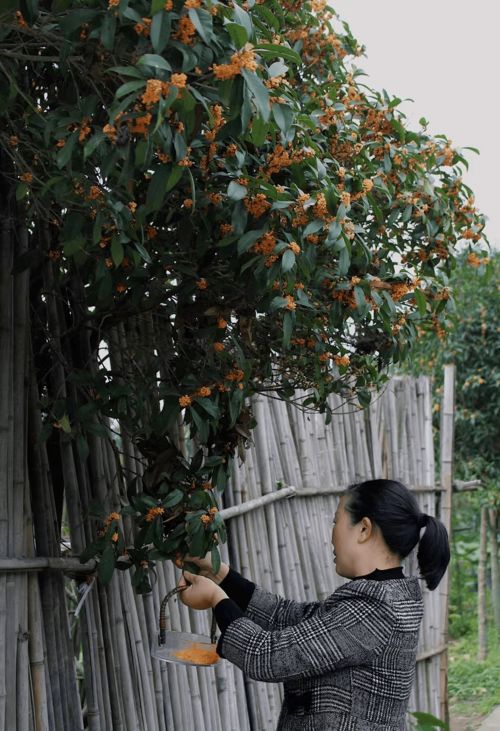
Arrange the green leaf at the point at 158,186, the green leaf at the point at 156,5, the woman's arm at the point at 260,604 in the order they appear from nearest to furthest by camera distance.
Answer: the green leaf at the point at 156,5, the green leaf at the point at 158,186, the woman's arm at the point at 260,604

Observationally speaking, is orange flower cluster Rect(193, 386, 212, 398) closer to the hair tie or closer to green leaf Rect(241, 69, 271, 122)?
the hair tie

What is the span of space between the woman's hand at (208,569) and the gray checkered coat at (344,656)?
22cm

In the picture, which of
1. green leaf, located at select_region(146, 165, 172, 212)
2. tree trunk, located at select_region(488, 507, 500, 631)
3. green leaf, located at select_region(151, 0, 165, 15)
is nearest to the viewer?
green leaf, located at select_region(151, 0, 165, 15)

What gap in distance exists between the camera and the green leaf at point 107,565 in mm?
2297

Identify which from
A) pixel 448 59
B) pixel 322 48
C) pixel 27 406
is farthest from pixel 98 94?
pixel 448 59

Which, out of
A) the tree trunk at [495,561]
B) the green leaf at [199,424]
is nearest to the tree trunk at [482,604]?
the tree trunk at [495,561]

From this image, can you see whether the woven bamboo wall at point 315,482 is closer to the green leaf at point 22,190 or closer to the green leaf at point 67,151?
the green leaf at point 22,190

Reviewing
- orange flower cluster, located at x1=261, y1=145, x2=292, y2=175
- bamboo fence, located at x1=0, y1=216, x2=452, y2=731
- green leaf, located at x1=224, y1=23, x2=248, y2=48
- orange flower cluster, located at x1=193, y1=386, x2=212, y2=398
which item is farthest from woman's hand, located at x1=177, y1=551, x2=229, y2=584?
green leaf, located at x1=224, y1=23, x2=248, y2=48

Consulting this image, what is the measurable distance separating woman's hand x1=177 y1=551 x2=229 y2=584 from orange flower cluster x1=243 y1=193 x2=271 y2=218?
33.6 inches

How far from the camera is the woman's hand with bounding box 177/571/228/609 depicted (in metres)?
2.37

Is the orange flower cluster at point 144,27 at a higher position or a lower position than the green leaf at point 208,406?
higher

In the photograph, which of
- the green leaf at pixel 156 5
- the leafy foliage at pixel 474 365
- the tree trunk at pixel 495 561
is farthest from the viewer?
the tree trunk at pixel 495 561

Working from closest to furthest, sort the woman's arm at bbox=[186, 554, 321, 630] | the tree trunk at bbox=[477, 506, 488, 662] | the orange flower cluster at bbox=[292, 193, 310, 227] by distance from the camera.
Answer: the orange flower cluster at bbox=[292, 193, 310, 227]
the woman's arm at bbox=[186, 554, 321, 630]
the tree trunk at bbox=[477, 506, 488, 662]

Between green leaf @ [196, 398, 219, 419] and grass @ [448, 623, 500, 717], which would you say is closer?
green leaf @ [196, 398, 219, 419]
